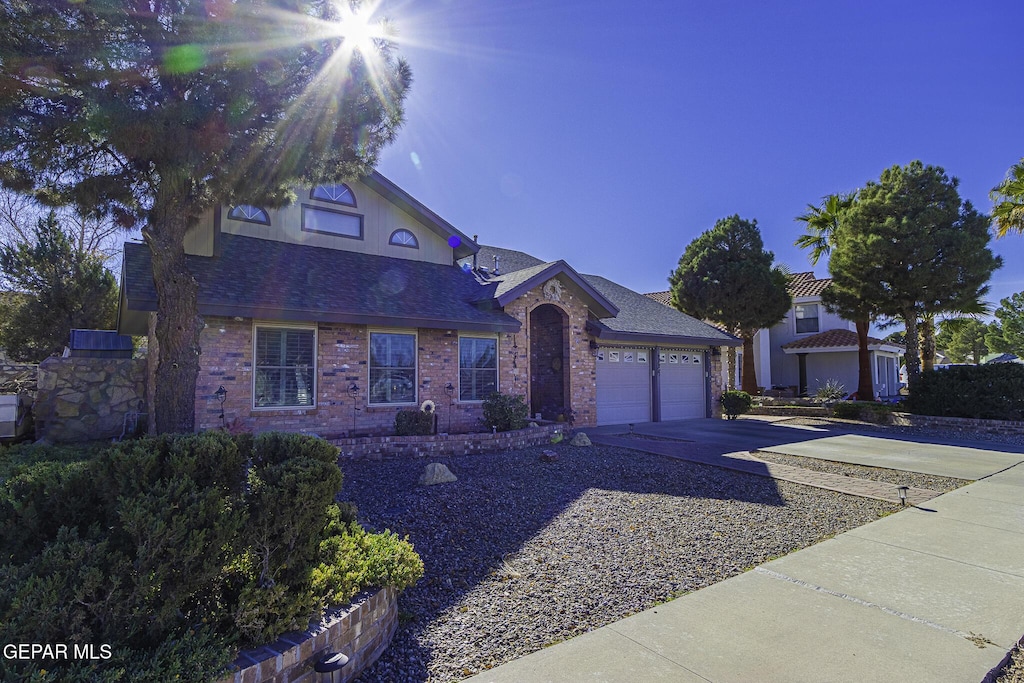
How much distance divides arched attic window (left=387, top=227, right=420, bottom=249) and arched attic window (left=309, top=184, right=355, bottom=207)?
128cm

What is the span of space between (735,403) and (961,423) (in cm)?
602

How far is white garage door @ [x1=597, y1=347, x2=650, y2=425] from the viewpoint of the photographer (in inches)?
595

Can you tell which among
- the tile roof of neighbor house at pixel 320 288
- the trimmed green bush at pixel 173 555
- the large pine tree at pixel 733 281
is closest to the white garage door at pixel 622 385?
the tile roof of neighbor house at pixel 320 288

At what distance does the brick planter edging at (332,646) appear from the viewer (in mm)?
2721

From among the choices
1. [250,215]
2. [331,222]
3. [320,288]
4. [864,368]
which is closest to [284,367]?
[320,288]

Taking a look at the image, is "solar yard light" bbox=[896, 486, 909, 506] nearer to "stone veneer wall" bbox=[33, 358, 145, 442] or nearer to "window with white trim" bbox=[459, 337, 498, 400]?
"window with white trim" bbox=[459, 337, 498, 400]

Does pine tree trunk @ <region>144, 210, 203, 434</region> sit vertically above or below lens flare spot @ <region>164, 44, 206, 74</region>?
below

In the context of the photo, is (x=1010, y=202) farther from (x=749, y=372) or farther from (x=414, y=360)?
(x=414, y=360)

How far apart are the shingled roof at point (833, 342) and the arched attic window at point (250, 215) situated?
2540 cm

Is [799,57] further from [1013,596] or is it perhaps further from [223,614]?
[223,614]

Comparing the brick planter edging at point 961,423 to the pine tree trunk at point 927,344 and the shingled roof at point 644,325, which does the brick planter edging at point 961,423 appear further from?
the shingled roof at point 644,325

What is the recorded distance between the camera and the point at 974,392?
50.2 feet

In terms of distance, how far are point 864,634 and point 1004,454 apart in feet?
35.8

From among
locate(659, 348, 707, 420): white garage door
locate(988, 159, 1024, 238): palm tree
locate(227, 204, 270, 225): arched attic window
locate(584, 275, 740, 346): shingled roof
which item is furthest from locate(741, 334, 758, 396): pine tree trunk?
locate(227, 204, 270, 225): arched attic window
